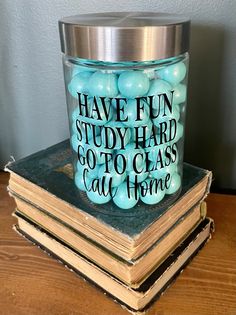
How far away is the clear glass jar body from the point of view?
1.27 feet

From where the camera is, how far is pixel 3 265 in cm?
50

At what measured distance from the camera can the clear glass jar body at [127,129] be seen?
0.39 metres

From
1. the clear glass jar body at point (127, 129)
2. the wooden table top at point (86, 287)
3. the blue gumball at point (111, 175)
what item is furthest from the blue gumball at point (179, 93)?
the wooden table top at point (86, 287)

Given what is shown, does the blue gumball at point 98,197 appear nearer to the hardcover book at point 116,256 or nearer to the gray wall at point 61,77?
the hardcover book at point 116,256

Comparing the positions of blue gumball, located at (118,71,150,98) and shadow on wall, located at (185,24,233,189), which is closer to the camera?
blue gumball, located at (118,71,150,98)

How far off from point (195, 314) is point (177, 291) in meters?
0.04

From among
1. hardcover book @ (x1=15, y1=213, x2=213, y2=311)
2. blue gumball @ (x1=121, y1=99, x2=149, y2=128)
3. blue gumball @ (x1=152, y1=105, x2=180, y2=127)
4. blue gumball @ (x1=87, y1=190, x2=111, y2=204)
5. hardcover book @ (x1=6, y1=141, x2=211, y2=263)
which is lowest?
hardcover book @ (x1=15, y1=213, x2=213, y2=311)

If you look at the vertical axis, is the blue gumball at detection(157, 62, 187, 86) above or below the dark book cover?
above

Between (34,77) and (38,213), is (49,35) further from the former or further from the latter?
(38,213)

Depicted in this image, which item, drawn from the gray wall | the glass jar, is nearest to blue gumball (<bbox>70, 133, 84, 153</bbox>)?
the glass jar

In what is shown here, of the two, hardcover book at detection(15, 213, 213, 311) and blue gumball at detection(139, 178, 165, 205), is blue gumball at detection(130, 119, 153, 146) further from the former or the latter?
hardcover book at detection(15, 213, 213, 311)

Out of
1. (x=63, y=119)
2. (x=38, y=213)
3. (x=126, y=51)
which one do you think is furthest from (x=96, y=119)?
(x=63, y=119)

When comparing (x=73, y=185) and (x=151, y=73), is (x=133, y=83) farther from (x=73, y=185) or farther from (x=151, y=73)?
(x=73, y=185)

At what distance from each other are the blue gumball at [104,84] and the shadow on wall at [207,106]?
22 cm
